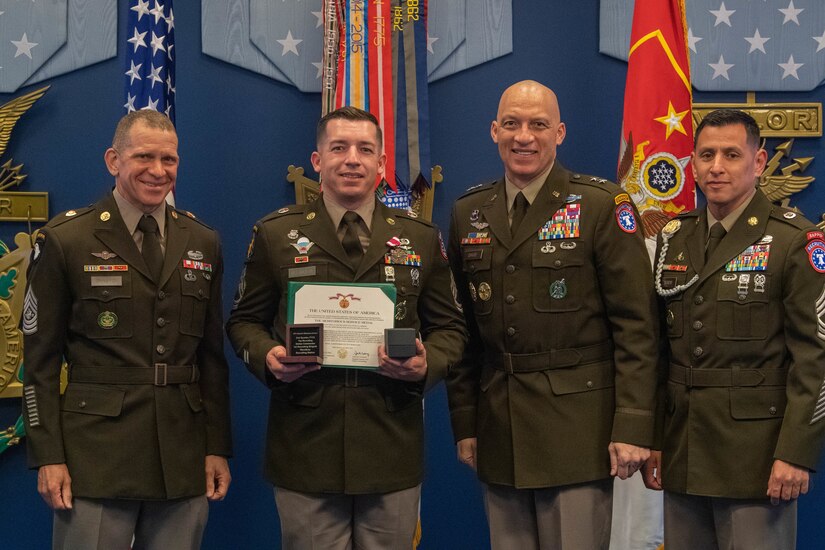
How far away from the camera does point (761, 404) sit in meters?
2.65

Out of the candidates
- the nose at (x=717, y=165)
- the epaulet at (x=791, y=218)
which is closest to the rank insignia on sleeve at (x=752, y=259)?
the epaulet at (x=791, y=218)

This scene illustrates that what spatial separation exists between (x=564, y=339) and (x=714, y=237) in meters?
0.59

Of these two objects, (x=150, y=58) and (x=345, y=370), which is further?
(x=150, y=58)

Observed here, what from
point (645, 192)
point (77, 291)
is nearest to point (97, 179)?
point (77, 291)

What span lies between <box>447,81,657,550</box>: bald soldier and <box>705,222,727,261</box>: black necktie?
0.20 meters

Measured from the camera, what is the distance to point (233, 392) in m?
4.46

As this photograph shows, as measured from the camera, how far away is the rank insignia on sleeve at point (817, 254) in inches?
105

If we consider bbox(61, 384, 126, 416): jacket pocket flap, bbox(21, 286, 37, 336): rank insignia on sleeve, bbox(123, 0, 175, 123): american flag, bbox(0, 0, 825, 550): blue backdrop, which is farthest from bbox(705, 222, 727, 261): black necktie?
bbox(123, 0, 175, 123): american flag

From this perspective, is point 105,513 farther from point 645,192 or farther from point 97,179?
point 645,192

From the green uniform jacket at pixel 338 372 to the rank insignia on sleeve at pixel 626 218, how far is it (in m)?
0.59

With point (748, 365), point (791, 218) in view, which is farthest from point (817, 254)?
point (748, 365)

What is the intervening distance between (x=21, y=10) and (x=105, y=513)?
2.84 metres

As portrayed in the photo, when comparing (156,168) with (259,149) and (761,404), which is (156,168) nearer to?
(259,149)

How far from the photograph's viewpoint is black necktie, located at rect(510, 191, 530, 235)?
291cm
